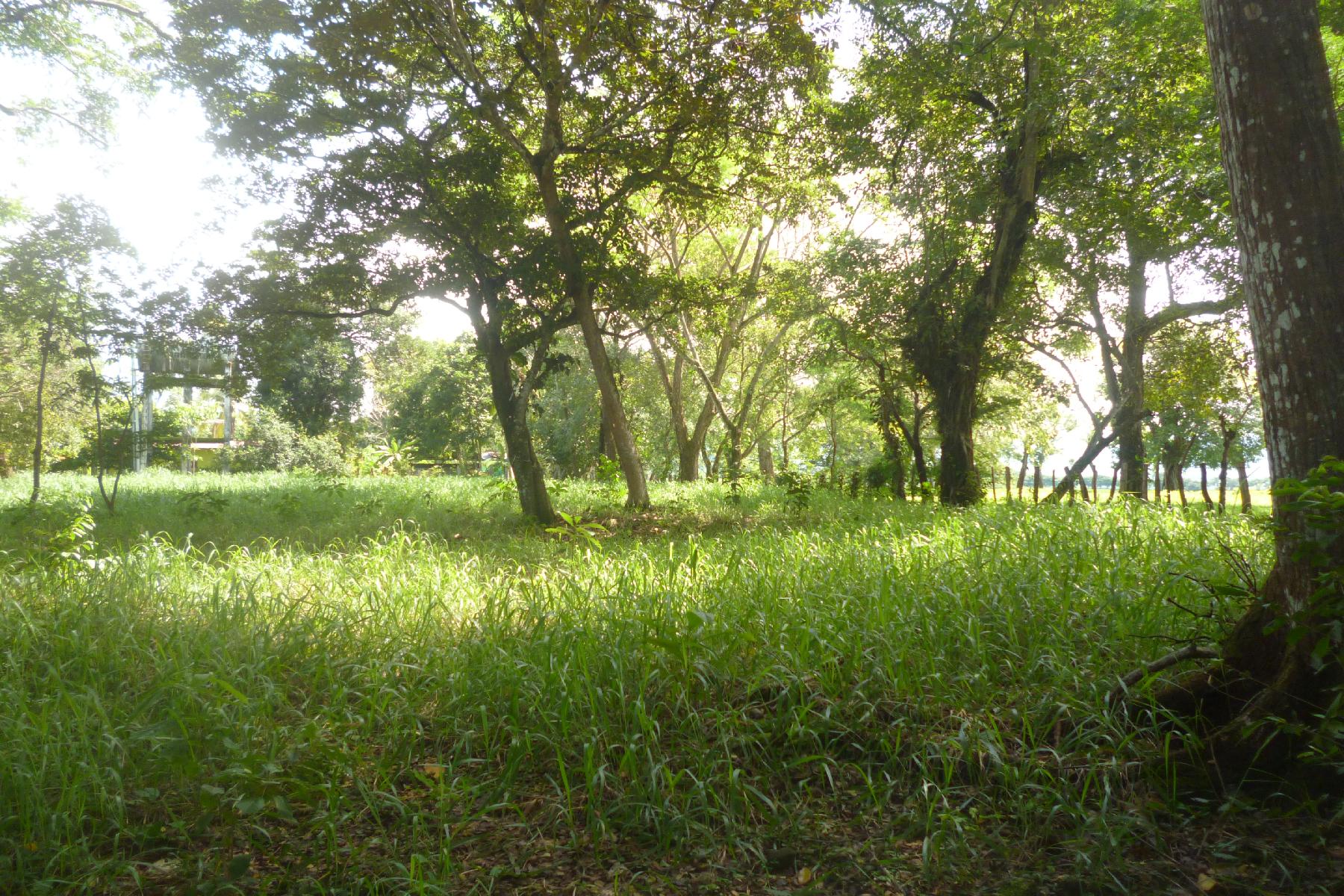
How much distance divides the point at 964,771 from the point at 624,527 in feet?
21.7

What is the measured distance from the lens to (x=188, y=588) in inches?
195

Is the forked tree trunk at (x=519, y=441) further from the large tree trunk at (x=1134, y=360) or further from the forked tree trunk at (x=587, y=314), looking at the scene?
the large tree trunk at (x=1134, y=360)

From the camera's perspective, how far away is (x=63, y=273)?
32.6ft

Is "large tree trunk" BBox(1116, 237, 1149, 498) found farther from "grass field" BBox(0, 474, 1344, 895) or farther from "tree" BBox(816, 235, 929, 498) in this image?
"grass field" BBox(0, 474, 1344, 895)

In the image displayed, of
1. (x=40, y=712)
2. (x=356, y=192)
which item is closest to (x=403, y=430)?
(x=356, y=192)

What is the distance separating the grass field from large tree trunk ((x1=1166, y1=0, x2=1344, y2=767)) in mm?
284

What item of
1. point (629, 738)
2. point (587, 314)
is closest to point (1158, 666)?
point (629, 738)

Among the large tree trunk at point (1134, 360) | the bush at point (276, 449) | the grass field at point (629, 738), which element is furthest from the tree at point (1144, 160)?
the bush at point (276, 449)

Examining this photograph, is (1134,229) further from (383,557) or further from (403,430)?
(403,430)

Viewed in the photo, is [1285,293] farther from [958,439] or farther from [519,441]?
[958,439]

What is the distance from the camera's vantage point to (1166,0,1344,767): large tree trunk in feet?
8.43

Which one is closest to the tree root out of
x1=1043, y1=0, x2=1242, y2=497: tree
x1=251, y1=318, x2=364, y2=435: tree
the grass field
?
the grass field

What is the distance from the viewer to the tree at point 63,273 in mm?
9789

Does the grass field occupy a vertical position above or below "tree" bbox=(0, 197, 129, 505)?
below
